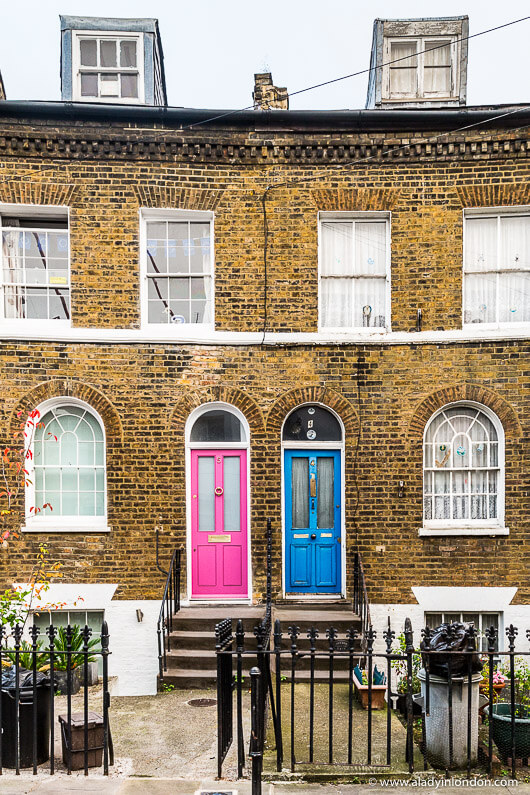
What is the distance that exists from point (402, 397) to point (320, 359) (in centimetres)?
137

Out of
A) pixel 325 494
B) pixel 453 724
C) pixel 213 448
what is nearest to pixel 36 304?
pixel 213 448

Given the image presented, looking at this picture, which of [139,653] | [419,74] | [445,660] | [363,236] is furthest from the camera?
[419,74]

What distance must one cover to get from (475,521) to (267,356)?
4.02 meters

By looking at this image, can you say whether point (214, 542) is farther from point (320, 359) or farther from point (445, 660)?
point (445, 660)

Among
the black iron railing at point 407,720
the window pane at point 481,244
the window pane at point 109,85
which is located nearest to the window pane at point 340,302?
the window pane at point 481,244

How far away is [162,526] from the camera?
31.6ft

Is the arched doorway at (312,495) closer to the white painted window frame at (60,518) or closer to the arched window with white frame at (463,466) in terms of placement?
the arched window with white frame at (463,466)

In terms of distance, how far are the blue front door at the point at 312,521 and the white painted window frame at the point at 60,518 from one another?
275 centimetres

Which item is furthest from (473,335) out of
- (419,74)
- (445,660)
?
(445,660)

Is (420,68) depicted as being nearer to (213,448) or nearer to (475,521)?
(213,448)

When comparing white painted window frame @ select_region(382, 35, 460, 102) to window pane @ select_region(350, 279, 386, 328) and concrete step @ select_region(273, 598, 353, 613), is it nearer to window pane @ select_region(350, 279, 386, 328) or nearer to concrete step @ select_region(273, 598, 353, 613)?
window pane @ select_region(350, 279, 386, 328)

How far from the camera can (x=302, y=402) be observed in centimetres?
977

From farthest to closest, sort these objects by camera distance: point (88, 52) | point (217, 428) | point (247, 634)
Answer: point (88, 52) → point (217, 428) → point (247, 634)

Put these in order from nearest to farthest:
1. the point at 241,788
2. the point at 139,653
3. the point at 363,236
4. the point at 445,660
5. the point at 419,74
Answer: the point at 241,788, the point at 445,660, the point at 139,653, the point at 363,236, the point at 419,74
